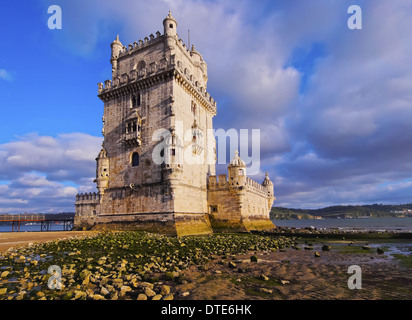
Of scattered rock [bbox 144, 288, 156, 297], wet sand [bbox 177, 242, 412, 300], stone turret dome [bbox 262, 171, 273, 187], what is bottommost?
wet sand [bbox 177, 242, 412, 300]

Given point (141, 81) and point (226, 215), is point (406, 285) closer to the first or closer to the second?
point (226, 215)

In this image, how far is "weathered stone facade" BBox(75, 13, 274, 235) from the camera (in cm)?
2648

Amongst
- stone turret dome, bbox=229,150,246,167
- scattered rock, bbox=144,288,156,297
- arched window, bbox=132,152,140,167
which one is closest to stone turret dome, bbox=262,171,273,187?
stone turret dome, bbox=229,150,246,167

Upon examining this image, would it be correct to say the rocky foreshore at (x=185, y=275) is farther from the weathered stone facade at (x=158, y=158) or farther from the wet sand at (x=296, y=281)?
the weathered stone facade at (x=158, y=158)

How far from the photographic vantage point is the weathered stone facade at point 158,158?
26.5 m

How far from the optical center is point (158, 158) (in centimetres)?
2714

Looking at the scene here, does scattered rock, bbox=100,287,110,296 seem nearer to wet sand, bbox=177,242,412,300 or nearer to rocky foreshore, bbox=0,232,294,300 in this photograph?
rocky foreshore, bbox=0,232,294,300

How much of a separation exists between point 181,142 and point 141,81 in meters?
9.18

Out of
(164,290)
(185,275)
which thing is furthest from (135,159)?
(164,290)

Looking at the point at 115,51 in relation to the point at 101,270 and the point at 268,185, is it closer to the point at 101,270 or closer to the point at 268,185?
the point at 101,270

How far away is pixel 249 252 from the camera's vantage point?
17047mm

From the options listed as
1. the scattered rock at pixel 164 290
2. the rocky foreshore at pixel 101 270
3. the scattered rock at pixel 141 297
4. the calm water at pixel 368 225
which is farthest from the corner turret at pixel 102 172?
the calm water at pixel 368 225

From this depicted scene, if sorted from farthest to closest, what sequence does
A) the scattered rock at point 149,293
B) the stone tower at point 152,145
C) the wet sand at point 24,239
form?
the stone tower at point 152,145 → the wet sand at point 24,239 → the scattered rock at point 149,293

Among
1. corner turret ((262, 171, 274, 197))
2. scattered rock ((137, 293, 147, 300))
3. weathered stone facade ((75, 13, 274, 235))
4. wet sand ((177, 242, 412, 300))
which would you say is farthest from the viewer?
corner turret ((262, 171, 274, 197))
